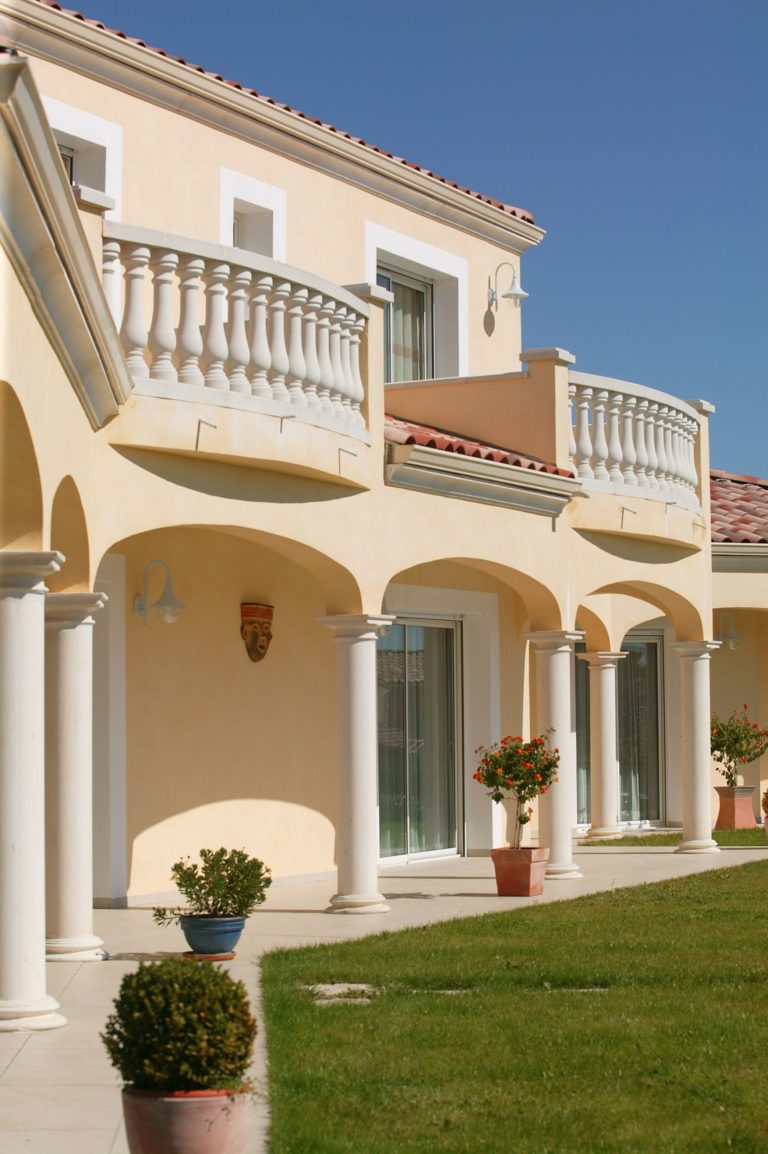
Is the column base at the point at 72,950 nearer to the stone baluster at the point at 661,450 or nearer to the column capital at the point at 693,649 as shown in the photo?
the stone baluster at the point at 661,450

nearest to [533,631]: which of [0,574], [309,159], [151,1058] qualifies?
[309,159]

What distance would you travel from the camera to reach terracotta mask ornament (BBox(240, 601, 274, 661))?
1583 cm

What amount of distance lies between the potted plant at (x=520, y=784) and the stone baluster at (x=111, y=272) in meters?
5.66

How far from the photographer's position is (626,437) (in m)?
17.5

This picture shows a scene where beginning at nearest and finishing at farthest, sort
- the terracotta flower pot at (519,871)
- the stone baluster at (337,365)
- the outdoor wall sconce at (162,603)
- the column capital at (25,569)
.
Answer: the column capital at (25,569) < the stone baluster at (337,365) < the outdoor wall sconce at (162,603) < the terracotta flower pot at (519,871)

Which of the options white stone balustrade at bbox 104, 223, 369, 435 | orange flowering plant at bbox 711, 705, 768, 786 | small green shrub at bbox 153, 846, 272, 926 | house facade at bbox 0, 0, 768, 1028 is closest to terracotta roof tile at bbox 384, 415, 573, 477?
house facade at bbox 0, 0, 768, 1028

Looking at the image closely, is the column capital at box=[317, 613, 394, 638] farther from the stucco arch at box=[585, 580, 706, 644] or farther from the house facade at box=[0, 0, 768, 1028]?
the stucco arch at box=[585, 580, 706, 644]

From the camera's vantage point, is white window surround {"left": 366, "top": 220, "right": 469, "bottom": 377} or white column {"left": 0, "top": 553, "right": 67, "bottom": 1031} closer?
white column {"left": 0, "top": 553, "right": 67, "bottom": 1031}

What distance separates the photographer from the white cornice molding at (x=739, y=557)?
69.5 feet

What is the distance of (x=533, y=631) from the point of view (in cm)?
1664

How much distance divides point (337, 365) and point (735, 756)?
37.6ft

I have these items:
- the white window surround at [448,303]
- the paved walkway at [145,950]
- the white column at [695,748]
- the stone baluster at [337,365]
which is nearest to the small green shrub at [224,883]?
the paved walkway at [145,950]

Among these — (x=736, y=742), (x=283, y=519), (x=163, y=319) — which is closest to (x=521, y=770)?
(x=283, y=519)

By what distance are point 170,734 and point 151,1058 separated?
942cm
